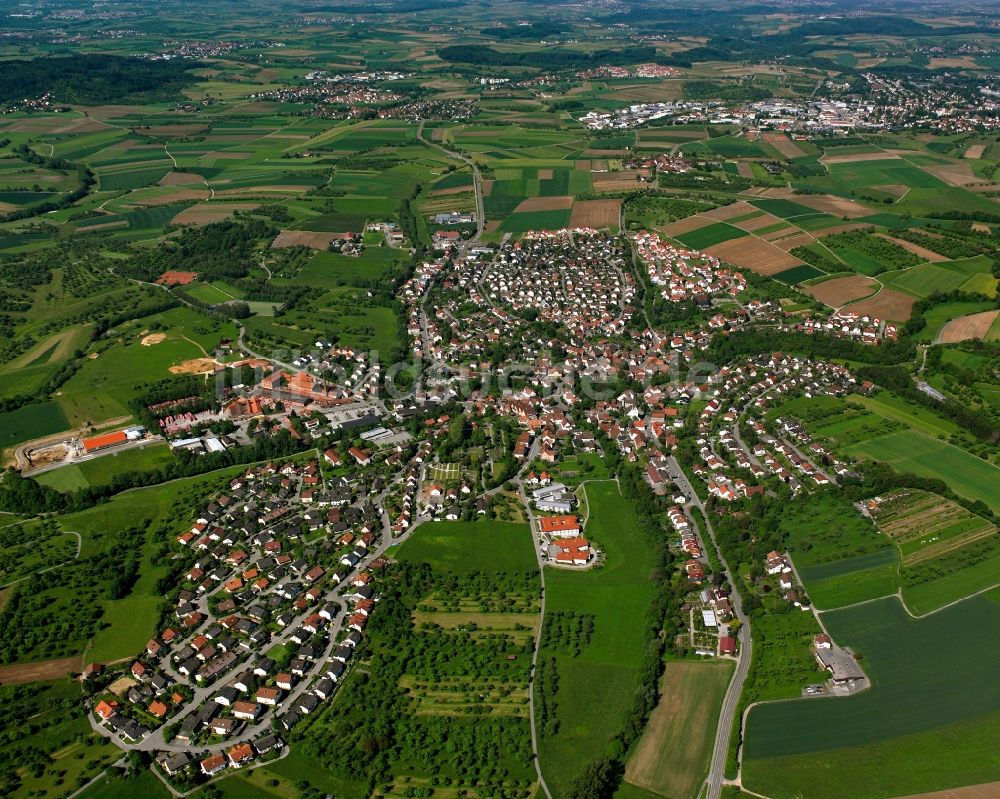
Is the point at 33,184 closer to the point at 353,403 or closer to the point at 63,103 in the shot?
the point at 63,103

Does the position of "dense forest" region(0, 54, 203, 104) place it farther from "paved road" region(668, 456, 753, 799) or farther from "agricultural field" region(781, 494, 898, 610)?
"paved road" region(668, 456, 753, 799)

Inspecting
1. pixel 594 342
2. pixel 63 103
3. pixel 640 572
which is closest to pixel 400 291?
pixel 594 342

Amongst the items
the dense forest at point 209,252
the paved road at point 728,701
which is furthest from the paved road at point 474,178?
the paved road at point 728,701

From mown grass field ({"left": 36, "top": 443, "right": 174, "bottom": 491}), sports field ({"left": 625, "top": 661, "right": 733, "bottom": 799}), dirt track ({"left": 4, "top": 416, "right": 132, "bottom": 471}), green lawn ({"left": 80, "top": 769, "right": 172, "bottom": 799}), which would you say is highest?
sports field ({"left": 625, "top": 661, "right": 733, "bottom": 799})

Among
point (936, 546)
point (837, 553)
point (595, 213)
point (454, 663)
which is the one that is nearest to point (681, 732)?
point (454, 663)

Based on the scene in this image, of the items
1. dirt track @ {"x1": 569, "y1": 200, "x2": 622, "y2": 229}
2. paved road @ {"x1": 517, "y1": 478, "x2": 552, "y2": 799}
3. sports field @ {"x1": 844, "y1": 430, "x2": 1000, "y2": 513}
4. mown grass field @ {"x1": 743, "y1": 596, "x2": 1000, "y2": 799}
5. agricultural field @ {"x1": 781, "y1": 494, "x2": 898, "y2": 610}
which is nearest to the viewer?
mown grass field @ {"x1": 743, "y1": 596, "x2": 1000, "y2": 799}

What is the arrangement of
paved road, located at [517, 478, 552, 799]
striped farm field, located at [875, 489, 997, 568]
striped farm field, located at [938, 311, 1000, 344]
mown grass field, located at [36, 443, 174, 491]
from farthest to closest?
striped farm field, located at [938, 311, 1000, 344] → mown grass field, located at [36, 443, 174, 491] → striped farm field, located at [875, 489, 997, 568] → paved road, located at [517, 478, 552, 799]

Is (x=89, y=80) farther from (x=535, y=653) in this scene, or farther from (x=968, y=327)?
(x=535, y=653)

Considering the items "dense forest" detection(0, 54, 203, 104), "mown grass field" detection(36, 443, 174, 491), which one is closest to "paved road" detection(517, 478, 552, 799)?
"mown grass field" detection(36, 443, 174, 491)
